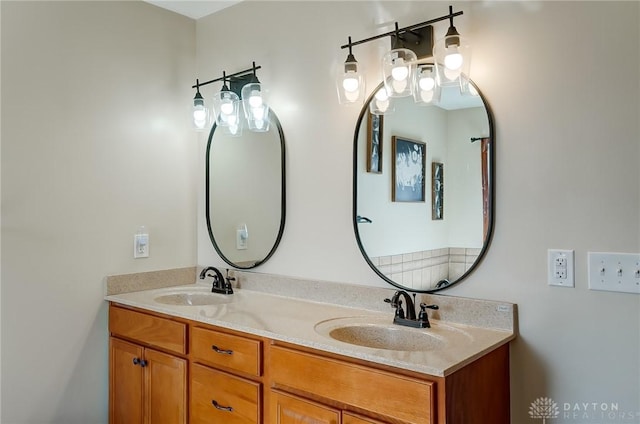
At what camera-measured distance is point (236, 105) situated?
97.8 inches

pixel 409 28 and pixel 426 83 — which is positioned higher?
pixel 409 28

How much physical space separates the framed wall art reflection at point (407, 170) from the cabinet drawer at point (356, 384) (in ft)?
2.55

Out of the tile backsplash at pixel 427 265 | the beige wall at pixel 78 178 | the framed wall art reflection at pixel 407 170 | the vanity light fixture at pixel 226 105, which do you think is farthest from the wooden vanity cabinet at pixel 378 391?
the vanity light fixture at pixel 226 105

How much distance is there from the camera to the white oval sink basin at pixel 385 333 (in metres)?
1.68

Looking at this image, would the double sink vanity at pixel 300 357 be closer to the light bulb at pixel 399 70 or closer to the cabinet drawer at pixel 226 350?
the cabinet drawer at pixel 226 350

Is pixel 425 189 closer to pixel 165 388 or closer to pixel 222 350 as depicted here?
pixel 222 350

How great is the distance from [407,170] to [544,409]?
995 mm

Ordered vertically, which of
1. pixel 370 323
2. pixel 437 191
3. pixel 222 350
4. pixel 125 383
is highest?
pixel 437 191

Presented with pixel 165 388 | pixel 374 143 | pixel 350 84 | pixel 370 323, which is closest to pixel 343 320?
pixel 370 323

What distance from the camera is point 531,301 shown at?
1652 mm

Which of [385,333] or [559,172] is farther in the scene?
[385,333]

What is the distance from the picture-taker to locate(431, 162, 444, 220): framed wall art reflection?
1889 millimetres

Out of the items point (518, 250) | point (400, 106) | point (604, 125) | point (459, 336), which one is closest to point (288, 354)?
point (459, 336)

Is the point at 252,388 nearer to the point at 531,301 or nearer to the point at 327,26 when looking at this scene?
the point at 531,301
